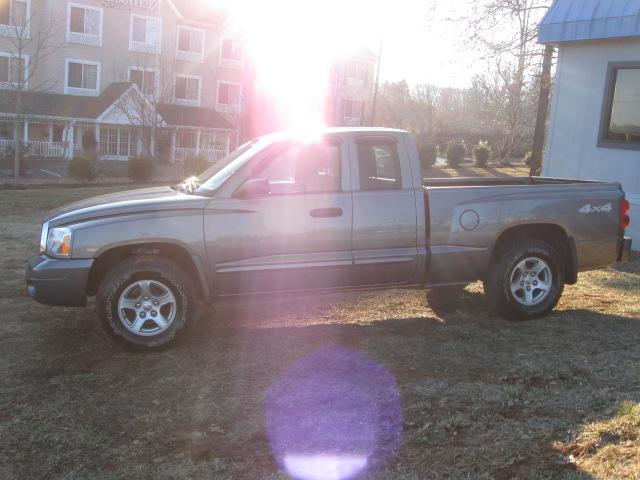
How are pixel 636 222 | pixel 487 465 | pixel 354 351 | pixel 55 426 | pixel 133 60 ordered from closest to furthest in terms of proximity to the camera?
pixel 487 465
pixel 55 426
pixel 354 351
pixel 636 222
pixel 133 60

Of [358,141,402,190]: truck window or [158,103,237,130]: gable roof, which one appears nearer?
[358,141,402,190]: truck window

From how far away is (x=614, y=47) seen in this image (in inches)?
417

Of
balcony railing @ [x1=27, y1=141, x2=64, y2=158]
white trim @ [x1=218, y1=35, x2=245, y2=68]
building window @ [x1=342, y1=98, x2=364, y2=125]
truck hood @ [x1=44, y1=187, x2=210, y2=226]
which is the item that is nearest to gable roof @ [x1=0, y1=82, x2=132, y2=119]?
balcony railing @ [x1=27, y1=141, x2=64, y2=158]

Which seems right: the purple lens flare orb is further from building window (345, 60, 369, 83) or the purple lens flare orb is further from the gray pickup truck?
building window (345, 60, 369, 83)

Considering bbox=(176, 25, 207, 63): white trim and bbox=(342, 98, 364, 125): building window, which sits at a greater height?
bbox=(176, 25, 207, 63): white trim

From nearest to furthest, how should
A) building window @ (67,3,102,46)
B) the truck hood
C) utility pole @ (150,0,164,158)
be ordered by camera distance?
the truck hood → utility pole @ (150,0,164,158) → building window @ (67,3,102,46)

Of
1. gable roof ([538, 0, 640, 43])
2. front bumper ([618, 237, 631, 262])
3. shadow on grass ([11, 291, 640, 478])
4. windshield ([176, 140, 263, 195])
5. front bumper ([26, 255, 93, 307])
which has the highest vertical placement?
gable roof ([538, 0, 640, 43])

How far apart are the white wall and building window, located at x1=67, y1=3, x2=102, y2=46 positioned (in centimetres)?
3380

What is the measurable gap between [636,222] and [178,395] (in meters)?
8.70

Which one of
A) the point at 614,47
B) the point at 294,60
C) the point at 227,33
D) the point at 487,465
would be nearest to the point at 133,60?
the point at 227,33

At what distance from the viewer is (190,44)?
4203 centimetres

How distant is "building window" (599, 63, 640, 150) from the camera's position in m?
10.5

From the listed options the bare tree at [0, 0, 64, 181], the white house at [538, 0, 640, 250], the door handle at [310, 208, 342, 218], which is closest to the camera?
the door handle at [310, 208, 342, 218]

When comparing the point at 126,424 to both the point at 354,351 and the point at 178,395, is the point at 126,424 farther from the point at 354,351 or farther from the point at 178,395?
the point at 354,351
